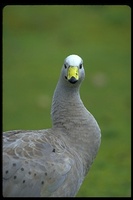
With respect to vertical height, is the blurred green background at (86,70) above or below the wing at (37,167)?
above

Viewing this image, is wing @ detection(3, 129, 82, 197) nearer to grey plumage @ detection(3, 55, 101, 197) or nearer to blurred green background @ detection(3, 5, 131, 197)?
grey plumage @ detection(3, 55, 101, 197)

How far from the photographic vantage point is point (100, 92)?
24.2 feet

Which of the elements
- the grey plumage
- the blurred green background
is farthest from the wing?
the blurred green background

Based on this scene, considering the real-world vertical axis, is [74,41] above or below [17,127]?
above

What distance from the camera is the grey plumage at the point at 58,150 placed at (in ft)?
9.57

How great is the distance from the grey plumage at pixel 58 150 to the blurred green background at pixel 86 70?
6.01 ft

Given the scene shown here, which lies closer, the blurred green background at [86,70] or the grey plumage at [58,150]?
the grey plumage at [58,150]

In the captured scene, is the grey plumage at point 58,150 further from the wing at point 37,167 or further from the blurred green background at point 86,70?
the blurred green background at point 86,70

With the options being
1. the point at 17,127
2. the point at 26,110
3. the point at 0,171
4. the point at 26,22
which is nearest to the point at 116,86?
the point at 26,110

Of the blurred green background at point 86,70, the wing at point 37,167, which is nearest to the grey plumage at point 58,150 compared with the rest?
the wing at point 37,167

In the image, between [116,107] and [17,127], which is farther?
[116,107]

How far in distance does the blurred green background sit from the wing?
1.92m

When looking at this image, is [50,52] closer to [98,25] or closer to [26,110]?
[98,25]

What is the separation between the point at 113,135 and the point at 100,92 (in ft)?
4.08
